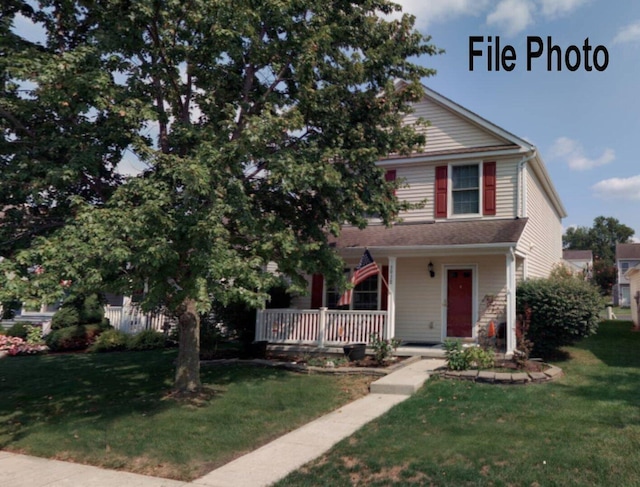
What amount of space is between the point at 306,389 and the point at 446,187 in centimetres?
821

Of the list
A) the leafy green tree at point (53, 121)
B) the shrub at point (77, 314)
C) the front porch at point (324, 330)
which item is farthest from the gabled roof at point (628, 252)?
the leafy green tree at point (53, 121)

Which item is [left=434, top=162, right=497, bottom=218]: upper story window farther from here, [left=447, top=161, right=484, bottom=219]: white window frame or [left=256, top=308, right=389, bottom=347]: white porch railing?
[left=256, top=308, right=389, bottom=347]: white porch railing

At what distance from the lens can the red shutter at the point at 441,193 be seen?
575 inches

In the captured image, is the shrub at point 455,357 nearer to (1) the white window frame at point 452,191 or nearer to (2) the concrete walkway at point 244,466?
(2) the concrete walkway at point 244,466

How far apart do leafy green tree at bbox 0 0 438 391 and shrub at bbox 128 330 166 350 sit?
790cm

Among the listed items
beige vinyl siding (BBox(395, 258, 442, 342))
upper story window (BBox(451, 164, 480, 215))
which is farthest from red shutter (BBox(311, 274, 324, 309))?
upper story window (BBox(451, 164, 480, 215))

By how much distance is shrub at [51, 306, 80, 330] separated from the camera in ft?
56.0

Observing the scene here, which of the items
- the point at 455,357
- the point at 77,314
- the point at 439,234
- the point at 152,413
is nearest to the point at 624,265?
the point at 439,234

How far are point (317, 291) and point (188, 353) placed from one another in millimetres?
7075

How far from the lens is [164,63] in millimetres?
8297

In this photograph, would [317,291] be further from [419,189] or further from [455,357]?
[455,357]

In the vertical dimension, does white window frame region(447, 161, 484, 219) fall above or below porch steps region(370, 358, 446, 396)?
above

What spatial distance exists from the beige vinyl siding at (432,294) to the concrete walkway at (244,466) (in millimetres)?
6888

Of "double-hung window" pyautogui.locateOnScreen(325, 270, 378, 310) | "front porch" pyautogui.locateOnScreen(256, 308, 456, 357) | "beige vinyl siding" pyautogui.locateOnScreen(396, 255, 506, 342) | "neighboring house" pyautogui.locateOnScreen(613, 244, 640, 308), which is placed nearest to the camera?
"front porch" pyautogui.locateOnScreen(256, 308, 456, 357)
